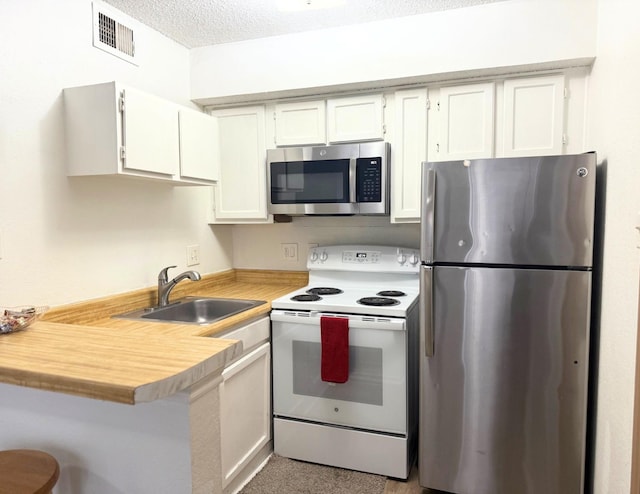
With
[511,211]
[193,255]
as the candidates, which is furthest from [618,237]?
[193,255]

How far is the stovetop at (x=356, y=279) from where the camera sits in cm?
229

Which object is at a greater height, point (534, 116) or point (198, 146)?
point (534, 116)

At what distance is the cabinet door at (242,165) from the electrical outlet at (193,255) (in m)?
0.26

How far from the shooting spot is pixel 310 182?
2.56 meters

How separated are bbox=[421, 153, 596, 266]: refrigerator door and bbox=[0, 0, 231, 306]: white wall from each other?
1.48 metres

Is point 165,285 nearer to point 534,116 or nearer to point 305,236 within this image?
point 305,236

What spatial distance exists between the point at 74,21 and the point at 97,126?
51 cm

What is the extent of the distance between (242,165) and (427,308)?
1487 millimetres

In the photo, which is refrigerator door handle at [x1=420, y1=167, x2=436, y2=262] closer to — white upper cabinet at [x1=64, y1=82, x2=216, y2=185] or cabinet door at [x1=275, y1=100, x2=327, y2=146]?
cabinet door at [x1=275, y1=100, x2=327, y2=146]

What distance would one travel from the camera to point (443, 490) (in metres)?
2.00

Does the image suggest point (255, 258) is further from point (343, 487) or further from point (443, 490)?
point (443, 490)

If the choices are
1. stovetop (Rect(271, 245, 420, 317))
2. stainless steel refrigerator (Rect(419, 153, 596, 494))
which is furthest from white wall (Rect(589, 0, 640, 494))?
stovetop (Rect(271, 245, 420, 317))

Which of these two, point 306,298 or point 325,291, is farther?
point 325,291

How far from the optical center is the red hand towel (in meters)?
2.16
